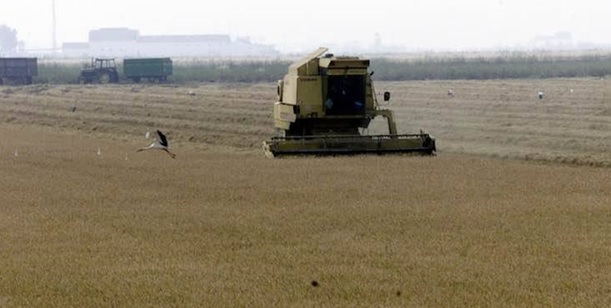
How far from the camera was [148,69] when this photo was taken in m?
73.4

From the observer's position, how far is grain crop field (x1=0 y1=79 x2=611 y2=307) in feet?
35.6

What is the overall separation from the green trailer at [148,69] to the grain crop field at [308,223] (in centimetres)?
4214

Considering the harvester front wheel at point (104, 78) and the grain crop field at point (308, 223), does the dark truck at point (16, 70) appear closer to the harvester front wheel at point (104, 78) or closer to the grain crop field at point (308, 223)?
the harvester front wheel at point (104, 78)

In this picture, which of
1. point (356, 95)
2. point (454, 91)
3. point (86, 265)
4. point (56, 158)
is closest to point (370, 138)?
point (356, 95)

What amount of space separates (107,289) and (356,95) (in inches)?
584

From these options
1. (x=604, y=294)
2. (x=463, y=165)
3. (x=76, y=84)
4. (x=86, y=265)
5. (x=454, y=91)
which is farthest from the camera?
(x=76, y=84)

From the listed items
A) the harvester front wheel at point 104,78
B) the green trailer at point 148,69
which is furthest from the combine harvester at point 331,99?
the harvester front wheel at point 104,78

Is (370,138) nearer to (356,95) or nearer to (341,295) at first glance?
(356,95)

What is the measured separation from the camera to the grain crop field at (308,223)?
10.8 metres

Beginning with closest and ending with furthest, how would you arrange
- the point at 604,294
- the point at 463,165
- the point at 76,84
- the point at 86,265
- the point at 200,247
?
the point at 604,294 → the point at 86,265 → the point at 200,247 → the point at 463,165 → the point at 76,84

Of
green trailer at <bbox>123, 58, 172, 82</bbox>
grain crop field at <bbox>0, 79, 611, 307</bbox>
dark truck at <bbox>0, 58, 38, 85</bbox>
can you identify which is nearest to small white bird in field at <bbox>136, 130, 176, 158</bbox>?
grain crop field at <bbox>0, 79, 611, 307</bbox>

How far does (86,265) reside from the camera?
40.1ft

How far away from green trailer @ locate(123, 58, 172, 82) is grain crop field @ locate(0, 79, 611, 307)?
42.1m

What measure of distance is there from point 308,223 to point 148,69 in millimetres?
59722
